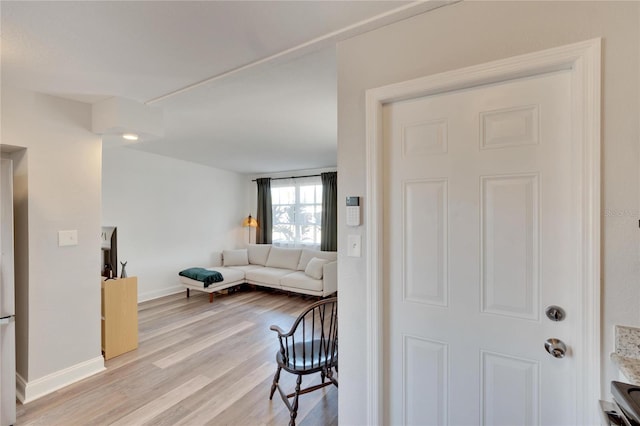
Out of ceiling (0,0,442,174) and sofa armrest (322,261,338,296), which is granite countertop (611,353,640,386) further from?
sofa armrest (322,261,338,296)

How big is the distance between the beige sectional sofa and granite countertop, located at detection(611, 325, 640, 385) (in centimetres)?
372

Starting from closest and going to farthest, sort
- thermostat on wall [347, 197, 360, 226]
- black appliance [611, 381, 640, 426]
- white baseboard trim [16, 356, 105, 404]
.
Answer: black appliance [611, 381, 640, 426] → thermostat on wall [347, 197, 360, 226] → white baseboard trim [16, 356, 105, 404]

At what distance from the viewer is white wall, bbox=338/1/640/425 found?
1.03 metres

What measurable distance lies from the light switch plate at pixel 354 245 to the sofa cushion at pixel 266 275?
3.53 meters

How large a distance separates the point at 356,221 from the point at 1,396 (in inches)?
97.8

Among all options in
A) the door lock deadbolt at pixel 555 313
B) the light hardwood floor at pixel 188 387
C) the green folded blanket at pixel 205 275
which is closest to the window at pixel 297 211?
the green folded blanket at pixel 205 275

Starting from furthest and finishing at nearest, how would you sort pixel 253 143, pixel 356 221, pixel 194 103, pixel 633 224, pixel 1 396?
pixel 253 143, pixel 194 103, pixel 1 396, pixel 356 221, pixel 633 224

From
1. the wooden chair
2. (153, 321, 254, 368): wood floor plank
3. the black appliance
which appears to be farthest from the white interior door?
(153, 321, 254, 368): wood floor plank

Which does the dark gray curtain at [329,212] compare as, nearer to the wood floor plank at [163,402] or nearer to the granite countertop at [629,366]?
the wood floor plank at [163,402]

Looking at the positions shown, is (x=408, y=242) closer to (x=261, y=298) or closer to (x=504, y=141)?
(x=504, y=141)

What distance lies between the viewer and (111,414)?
2.00 metres

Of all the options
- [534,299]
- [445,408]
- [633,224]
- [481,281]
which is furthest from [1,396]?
[633,224]

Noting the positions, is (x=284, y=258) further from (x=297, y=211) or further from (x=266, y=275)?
(x=297, y=211)

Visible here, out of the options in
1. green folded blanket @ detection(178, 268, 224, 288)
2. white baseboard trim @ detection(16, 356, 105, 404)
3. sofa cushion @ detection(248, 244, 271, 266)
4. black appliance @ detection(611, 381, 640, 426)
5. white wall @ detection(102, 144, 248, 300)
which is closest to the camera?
black appliance @ detection(611, 381, 640, 426)
